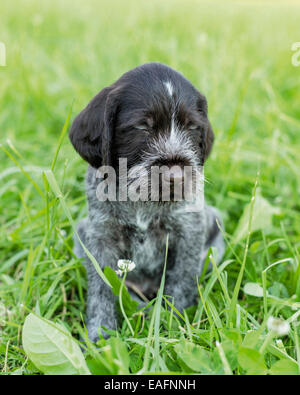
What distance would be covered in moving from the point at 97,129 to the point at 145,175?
476mm

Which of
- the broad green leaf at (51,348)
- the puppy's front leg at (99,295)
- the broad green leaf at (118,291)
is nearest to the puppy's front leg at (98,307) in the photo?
the puppy's front leg at (99,295)

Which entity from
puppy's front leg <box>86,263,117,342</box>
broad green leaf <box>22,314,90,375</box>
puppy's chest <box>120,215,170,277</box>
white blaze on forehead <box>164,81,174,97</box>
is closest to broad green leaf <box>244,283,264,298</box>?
puppy's chest <box>120,215,170,277</box>

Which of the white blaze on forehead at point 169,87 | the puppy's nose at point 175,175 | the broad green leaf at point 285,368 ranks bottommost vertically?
the broad green leaf at point 285,368

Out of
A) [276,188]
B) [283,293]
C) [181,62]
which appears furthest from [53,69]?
[283,293]

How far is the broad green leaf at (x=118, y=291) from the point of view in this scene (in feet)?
9.95

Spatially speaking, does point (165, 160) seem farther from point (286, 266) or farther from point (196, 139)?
point (286, 266)

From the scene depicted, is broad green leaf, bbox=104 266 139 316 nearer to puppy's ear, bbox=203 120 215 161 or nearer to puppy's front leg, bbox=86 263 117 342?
puppy's front leg, bbox=86 263 117 342

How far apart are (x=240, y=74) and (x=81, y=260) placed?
466 centimetres

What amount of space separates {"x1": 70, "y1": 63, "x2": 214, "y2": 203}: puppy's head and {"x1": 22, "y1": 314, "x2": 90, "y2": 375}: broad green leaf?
3.92ft

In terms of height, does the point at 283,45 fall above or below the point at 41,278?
above

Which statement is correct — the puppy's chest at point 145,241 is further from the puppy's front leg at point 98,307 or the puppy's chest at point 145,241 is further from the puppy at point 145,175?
the puppy's front leg at point 98,307

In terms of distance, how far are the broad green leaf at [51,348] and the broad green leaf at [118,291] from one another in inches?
22.4

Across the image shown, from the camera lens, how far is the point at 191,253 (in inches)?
142

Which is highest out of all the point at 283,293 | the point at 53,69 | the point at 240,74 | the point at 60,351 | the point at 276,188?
the point at 53,69
